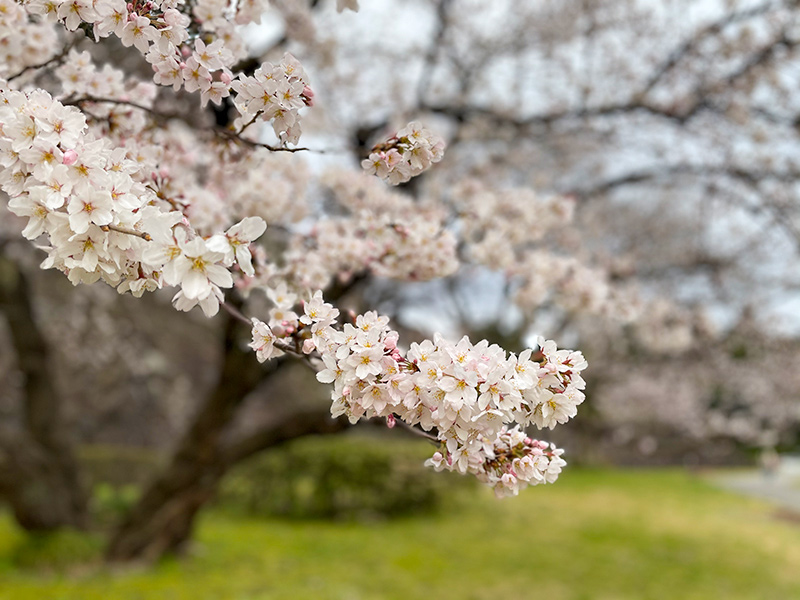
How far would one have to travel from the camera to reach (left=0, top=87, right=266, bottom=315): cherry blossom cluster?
3.29ft

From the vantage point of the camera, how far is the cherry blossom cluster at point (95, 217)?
3.29 feet

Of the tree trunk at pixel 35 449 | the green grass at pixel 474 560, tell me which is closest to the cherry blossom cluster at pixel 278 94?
the green grass at pixel 474 560

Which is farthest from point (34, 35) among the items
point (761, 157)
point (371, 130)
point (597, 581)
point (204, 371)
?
point (204, 371)

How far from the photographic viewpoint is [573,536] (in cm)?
806

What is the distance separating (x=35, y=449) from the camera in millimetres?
5719

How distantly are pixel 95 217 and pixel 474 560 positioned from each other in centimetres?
623

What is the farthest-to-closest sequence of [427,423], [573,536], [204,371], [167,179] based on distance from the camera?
[204,371], [573,536], [167,179], [427,423]

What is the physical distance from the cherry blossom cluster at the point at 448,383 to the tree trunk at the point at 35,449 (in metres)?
5.35

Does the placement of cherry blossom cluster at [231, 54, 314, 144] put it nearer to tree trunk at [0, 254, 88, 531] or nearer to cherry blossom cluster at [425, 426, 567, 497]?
cherry blossom cluster at [425, 426, 567, 497]

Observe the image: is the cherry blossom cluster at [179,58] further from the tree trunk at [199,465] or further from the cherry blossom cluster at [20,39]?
the tree trunk at [199,465]

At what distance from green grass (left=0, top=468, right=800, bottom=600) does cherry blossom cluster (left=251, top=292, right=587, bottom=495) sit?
4009mm

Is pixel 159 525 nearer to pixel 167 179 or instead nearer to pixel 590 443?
pixel 167 179

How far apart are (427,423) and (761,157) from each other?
4.69 meters

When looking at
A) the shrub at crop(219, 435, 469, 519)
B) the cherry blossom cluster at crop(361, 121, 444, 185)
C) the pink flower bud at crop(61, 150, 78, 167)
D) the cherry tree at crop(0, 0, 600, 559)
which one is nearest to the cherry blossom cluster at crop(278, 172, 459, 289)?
the cherry tree at crop(0, 0, 600, 559)
